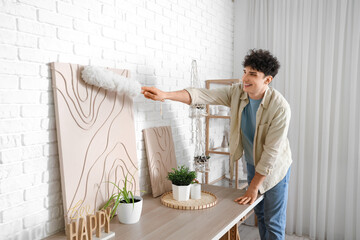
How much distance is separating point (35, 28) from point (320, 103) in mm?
2550

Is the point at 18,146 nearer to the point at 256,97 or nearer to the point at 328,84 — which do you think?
the point at 256,97

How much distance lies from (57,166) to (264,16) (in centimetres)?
258

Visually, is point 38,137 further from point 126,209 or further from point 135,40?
point 135,40

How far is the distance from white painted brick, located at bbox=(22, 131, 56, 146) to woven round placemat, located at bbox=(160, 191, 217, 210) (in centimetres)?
80

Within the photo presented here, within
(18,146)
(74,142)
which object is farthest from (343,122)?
(18,146)

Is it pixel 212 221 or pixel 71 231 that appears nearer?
pixel 71 231

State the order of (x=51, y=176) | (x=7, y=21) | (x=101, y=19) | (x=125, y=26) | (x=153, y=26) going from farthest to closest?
(x=153, y=26)
(x=125, y=26)
(x=101, y=19)
(x=51, y=176)
(x=7, y=21)

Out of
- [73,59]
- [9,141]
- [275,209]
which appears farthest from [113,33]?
[275,209]

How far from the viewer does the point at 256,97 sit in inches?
81.7

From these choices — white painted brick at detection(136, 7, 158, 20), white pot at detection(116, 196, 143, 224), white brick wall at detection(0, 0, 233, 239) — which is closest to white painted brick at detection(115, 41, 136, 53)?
white brick wall at detection(0, 0, 233, 239)

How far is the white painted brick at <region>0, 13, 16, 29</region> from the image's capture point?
47.5 inches

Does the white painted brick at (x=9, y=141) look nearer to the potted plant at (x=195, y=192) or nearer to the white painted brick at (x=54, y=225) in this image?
the white painted brick at (x=54, y=225)

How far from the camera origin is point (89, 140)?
61.4 inches

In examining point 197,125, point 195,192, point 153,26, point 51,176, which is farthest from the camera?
point 197,125
